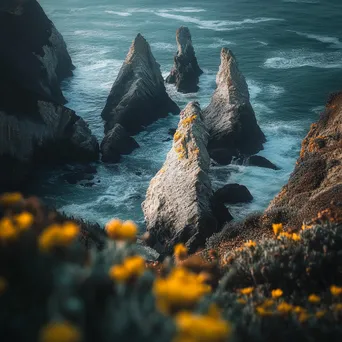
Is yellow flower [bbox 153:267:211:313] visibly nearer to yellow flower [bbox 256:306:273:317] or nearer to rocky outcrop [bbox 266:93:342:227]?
yellow flower [bbox 256:306:273:317]

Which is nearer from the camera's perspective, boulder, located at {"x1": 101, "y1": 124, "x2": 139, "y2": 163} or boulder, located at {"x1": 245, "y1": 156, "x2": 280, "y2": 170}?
boulder, located at {"x1": 245, "y1": 156, "x2": 280, "y2": 170}

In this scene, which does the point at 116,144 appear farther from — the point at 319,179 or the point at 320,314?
the point at 320,314

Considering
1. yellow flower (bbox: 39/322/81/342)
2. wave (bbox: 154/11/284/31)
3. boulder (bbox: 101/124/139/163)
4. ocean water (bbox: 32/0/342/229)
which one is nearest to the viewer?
yellow flower (bbox: 39/322/81/342)

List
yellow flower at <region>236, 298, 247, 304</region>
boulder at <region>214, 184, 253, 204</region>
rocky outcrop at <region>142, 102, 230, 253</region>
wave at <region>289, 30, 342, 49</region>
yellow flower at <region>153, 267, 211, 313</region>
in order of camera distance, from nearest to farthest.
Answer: yellow flower at <region>153, 267, 211, 313</region> < yellow flower at <region>236, 298, 247, 304</region> < rocky outcrop at <region>142, 102, 230, 253</region> < boulder at <region>214, 184, 253, 204</region> < wave at <region>289, 30, 342, 49</region>

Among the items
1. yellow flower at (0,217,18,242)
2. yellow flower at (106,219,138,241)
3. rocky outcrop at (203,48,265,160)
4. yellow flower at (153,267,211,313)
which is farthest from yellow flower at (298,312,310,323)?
rocky outcrop at (203,48,265,160)

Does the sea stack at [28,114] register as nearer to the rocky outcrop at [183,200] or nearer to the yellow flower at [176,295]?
the rocky outcrop at [183,200]

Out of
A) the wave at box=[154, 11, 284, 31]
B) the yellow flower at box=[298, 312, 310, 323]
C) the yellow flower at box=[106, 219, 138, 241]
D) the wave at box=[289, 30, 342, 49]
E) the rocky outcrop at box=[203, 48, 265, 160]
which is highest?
the wave at box=[154, 11, 284, 31]
